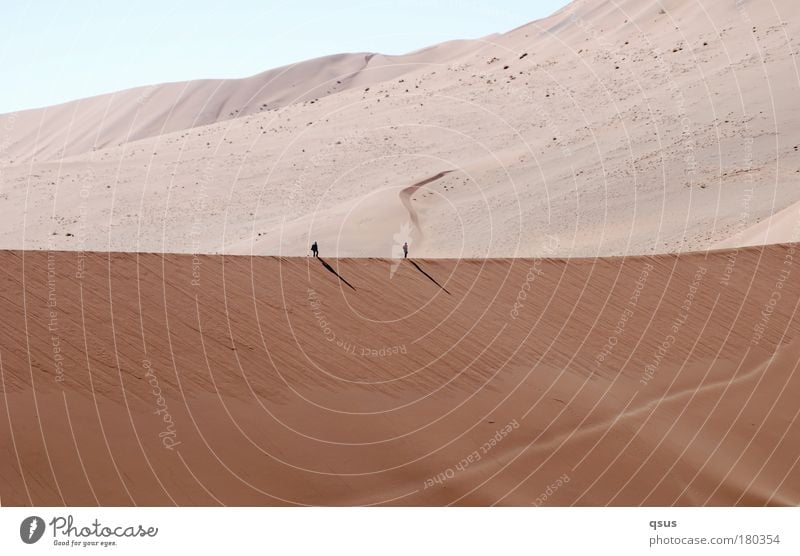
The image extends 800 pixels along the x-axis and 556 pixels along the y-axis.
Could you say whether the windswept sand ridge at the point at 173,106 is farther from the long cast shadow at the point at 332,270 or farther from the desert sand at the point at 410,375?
the long cast shadow at the point at 332,270

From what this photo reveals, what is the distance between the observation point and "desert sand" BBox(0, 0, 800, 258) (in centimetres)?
4653

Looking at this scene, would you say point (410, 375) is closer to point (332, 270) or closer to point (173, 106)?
point (332, 270)

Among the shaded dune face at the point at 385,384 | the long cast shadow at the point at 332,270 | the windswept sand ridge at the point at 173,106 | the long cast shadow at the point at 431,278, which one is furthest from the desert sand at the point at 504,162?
the windswept sand ridge at the point at 173,106

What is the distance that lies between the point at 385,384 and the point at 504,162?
3897 centimetres

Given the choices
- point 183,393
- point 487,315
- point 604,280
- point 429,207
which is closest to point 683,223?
point 429,207

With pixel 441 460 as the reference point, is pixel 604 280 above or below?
above

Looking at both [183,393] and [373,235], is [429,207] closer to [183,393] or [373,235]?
[373,235]

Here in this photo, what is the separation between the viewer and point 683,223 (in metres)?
43.9

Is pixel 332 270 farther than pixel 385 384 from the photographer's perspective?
Yes

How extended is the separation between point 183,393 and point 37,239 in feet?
130

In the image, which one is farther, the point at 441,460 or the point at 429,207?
A: the point at 429,207

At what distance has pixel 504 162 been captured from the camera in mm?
56188

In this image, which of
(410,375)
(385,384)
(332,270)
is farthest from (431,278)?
(385,384)

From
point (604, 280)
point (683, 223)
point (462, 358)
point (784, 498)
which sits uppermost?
point (683, 223)
